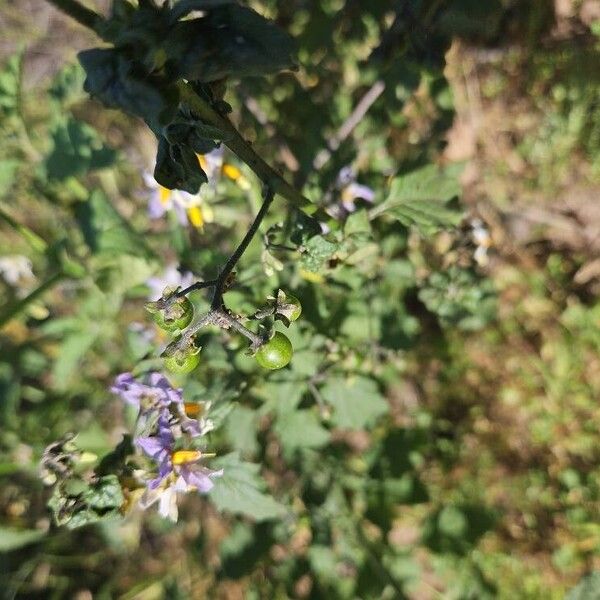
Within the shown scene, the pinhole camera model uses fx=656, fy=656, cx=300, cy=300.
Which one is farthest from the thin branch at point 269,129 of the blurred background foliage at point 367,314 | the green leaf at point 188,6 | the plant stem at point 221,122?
the green leaf at point 188,6

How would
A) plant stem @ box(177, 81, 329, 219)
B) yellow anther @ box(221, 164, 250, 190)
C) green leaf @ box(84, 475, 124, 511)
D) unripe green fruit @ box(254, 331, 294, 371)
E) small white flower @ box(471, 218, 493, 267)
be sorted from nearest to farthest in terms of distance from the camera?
plant stem @ box(177, 81, 329, 219), unripe green fruit @ box(254, 331, 294, 371), green leaf @ box(84, 475, 124, 511), yellow anther @ box(221, 164, 250, 190), small white flower @ box(471, 218, 493, 267)

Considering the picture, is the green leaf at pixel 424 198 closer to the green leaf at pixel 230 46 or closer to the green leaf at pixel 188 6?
the green leaf at pixel 230 46

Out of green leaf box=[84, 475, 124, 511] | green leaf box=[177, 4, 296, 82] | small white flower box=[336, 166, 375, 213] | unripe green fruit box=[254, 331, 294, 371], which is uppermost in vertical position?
green leaf box=[177, 4, 296, 82]

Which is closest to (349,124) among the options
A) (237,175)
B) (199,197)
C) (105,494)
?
(237,175)

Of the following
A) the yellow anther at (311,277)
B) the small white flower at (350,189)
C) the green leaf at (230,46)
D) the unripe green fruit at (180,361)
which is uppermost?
the green leaf at (230,46)

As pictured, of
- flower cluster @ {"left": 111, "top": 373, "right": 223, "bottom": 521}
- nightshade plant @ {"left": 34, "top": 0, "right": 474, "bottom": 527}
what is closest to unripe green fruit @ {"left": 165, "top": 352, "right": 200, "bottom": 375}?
nightshade plant @ {"left": 34, "top": 0, "right": 474, "bottom": 527}

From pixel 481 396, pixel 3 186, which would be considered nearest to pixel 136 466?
pixel 3 186

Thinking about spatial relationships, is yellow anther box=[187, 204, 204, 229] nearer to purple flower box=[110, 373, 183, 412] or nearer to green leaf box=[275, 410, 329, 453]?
purple flower box=[110, 373, 183, 412]

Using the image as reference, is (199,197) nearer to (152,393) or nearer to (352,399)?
(152,393)
